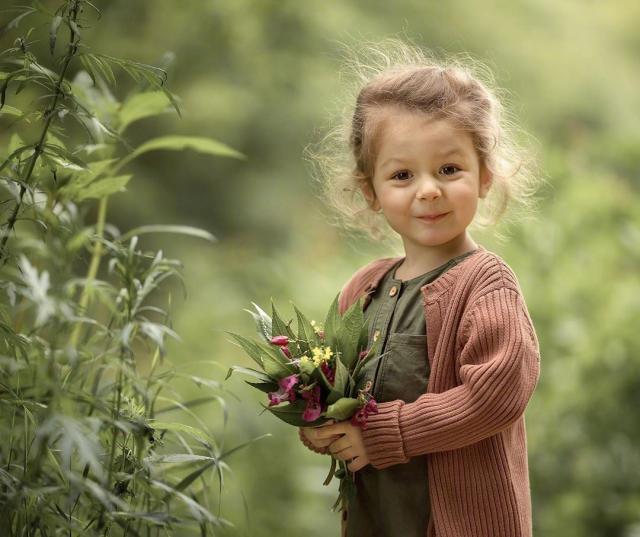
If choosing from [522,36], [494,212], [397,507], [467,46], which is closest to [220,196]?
[467,46]

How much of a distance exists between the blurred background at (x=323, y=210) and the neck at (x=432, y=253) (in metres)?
0.41

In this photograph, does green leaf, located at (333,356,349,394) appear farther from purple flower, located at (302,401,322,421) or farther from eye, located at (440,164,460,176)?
eye, located at (440,164,460,176)

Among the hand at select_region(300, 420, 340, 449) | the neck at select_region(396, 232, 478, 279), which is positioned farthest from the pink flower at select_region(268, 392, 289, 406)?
the neck at select_region(396, 232, 478, 279)

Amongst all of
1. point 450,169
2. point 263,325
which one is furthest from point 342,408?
point 450,169

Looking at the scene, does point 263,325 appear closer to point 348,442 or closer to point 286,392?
point 286,392

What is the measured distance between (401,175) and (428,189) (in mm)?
108

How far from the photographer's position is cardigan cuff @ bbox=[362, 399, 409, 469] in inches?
72.6

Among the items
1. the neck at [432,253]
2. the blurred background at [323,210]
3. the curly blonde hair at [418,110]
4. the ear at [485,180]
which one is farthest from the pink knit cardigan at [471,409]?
the blurred background at [323,210]

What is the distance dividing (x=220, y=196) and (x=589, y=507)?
10.7 ft

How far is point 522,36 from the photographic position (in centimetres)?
682

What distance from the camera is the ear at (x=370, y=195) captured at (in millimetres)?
2207

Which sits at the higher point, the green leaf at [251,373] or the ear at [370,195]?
the ear at [370,195]

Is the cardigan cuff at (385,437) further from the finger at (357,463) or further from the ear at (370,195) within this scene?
the ear at (370,195)

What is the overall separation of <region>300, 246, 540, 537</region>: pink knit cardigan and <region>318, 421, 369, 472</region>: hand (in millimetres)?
19
